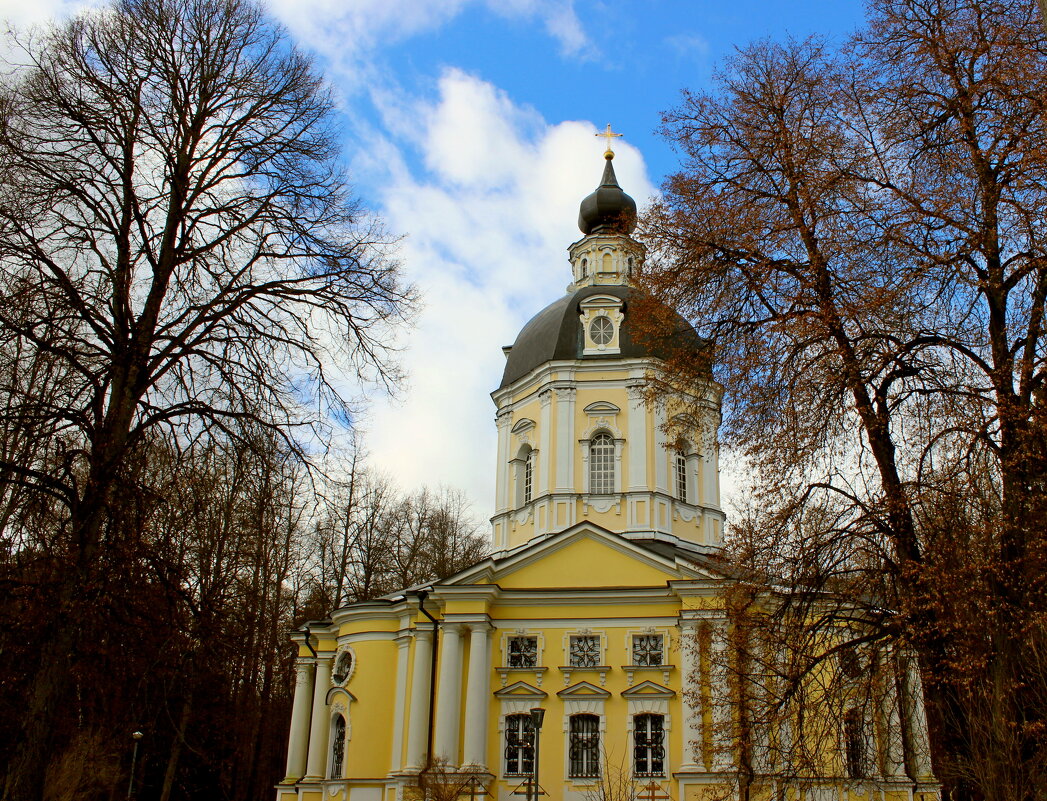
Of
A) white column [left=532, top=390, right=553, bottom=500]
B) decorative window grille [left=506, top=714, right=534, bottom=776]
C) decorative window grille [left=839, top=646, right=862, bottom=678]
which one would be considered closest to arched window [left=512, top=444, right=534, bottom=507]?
white column [left=532, top=390, right=553, bottom=500]

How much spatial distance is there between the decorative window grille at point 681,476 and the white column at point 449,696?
7658 mm

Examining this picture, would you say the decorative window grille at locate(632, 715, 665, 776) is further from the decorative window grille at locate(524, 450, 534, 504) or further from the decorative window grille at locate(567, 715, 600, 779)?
the decorative window grille at locate(524, 450, 534, 504)

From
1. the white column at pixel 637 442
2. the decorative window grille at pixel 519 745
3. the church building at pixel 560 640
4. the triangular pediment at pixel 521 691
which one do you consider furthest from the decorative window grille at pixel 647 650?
the white column at pixel 637 442

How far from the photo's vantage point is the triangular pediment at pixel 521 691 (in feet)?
74.8

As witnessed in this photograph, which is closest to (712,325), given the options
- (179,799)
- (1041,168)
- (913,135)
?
(913,135)

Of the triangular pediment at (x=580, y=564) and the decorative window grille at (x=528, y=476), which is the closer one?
the triangular pediment at (x=580, y=564)

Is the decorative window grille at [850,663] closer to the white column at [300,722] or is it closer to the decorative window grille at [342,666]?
the decorative window grille at [342,666]

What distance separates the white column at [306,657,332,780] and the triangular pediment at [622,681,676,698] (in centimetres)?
805

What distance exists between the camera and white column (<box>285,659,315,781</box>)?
85.4ft

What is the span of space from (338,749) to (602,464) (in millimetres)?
10097

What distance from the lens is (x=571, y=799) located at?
21.6 meters

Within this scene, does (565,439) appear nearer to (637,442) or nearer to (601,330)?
(637,442)

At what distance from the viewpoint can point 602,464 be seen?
2688cm

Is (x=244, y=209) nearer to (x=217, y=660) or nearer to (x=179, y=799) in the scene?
(x=217, y=660)
